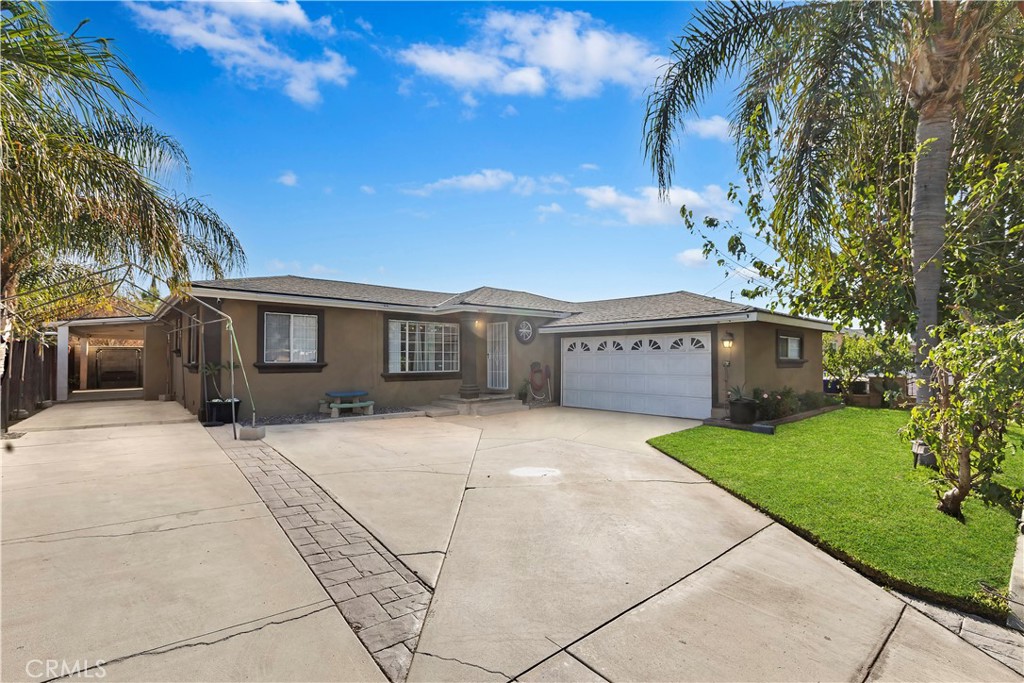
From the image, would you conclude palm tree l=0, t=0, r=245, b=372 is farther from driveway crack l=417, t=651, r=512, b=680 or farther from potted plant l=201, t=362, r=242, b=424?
driveway crack l=417, t=651, r=512, b=680

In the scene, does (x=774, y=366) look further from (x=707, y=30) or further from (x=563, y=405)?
(x=707, y=30)

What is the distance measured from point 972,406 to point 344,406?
33.5 ft

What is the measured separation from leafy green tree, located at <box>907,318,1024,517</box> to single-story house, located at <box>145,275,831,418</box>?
5.54 metres

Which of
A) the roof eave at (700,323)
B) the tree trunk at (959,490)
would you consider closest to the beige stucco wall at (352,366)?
the roof eave at (700,323)

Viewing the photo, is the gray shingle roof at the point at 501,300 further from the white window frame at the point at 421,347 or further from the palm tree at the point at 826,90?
the palm tree at the point at 826,90

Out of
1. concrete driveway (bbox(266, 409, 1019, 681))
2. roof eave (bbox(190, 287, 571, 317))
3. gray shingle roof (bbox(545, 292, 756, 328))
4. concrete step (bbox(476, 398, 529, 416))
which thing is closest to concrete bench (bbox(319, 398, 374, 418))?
roof eave (bbox(190, 287, 571, 317))

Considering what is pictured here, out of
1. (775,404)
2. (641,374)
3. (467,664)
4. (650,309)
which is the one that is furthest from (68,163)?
(775,404)

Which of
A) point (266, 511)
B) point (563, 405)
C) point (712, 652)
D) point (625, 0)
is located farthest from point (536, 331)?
point (712, 652)

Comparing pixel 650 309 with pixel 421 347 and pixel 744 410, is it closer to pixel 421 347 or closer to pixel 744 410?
pixel 744 410

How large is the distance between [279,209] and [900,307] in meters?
15.0

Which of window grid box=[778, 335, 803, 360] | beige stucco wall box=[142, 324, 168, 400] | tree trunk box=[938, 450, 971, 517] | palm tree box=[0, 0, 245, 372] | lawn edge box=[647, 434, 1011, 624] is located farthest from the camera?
beige stucco wall box=[142, 324, 168, 400]

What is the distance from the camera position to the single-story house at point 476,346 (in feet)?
33.6

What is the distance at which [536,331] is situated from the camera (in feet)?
45.4

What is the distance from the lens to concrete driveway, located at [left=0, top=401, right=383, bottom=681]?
7.47 ft
